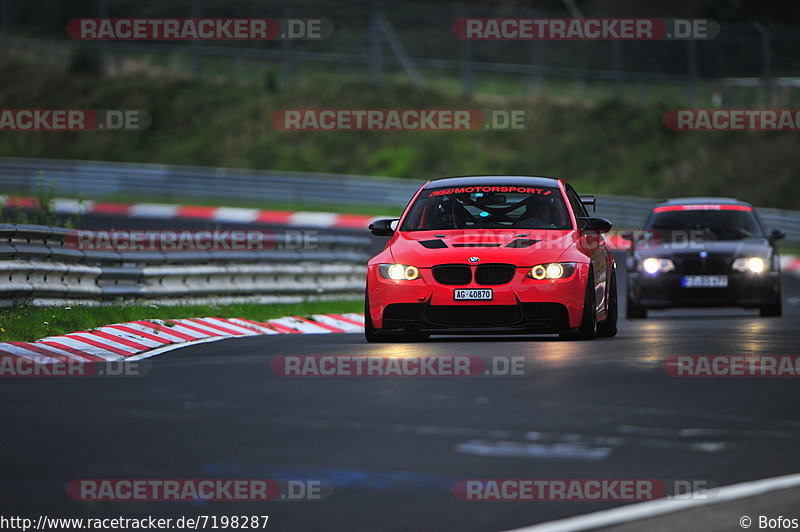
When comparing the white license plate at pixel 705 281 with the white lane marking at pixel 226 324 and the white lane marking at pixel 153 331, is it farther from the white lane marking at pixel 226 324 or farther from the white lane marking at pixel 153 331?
the white lane marking at pixel 153 331

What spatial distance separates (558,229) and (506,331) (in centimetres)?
103

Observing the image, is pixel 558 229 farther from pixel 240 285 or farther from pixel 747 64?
pixel 747 64

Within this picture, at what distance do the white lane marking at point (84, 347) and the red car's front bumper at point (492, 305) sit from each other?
2355 millimetres

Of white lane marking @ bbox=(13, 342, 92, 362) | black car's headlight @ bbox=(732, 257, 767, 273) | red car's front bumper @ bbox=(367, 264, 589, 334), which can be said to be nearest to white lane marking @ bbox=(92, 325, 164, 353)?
white lane marking @ bbox=(13, 342, 92, 362)

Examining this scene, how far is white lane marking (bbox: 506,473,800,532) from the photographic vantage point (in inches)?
240

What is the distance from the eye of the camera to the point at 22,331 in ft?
43.6

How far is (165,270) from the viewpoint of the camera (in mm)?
17312

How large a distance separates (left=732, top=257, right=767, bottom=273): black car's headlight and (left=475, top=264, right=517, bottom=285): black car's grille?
6460 millimetres
